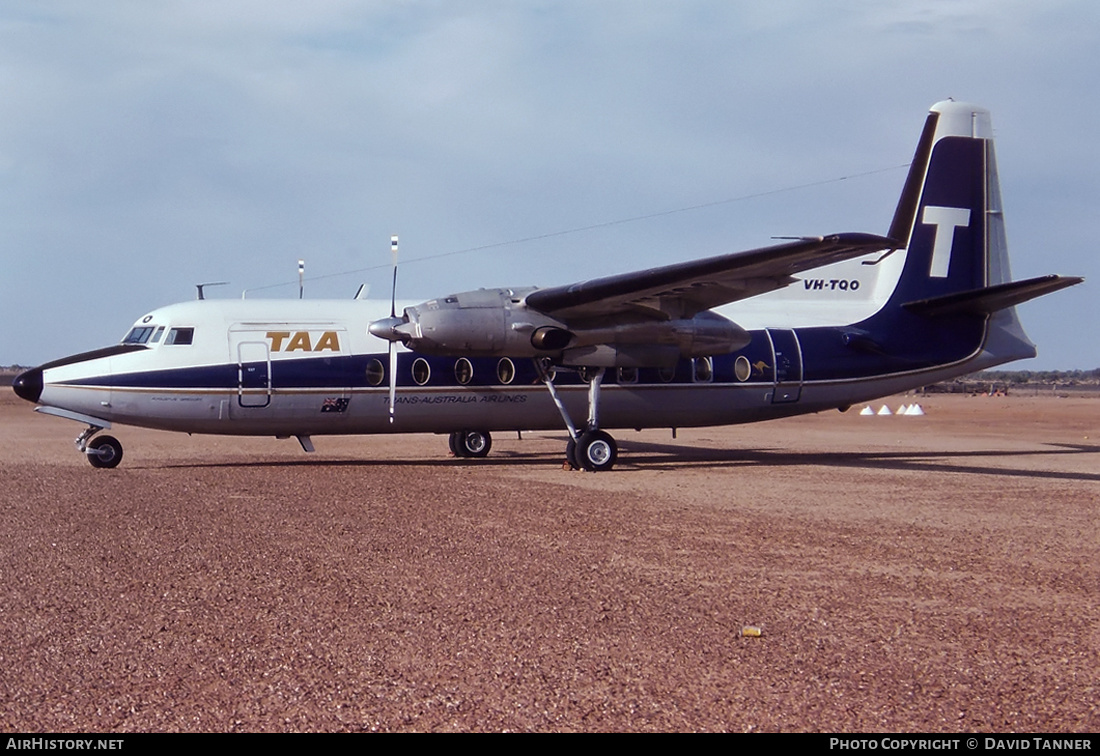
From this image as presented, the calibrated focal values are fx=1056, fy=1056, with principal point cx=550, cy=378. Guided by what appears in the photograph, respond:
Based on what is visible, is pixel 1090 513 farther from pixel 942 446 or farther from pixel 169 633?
pixel 942 446

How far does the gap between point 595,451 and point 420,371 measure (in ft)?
11.2

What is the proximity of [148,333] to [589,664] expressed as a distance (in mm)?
14475

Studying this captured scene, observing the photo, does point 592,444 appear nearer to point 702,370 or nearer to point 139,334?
point 702,370

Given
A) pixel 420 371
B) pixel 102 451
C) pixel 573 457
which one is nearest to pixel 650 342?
pixel 573 457

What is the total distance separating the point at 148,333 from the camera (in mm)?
18094

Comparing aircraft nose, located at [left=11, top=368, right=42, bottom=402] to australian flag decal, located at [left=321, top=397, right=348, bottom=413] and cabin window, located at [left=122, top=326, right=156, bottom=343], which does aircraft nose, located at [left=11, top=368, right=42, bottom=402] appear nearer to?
cabin window, located at [left=122, top=326, right=156, bottom=343]

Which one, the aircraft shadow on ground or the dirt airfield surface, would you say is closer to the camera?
the dirt airfield surface

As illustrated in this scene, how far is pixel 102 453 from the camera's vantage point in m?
17.7

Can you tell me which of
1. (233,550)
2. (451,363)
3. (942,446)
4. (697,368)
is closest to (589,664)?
(233,550)

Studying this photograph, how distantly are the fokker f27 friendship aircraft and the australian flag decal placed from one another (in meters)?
0.07

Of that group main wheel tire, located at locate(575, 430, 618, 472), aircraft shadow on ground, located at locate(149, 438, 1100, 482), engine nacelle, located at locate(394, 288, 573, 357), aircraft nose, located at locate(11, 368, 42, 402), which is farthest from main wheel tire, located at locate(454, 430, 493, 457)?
aircraft nose, located at locate(11, 368, 42, 402)

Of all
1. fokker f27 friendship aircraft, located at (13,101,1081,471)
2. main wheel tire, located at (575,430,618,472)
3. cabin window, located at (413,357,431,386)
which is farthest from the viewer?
cabin window, located at (413,357,431,386)

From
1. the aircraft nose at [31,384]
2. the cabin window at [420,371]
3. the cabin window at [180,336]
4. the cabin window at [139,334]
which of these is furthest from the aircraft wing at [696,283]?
the aircraft nose at [31,384]

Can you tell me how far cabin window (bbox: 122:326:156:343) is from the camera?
18062mm
